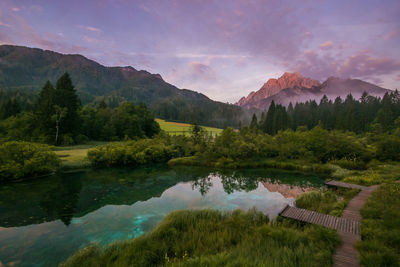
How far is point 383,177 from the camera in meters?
18.6

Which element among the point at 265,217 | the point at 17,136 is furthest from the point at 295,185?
the point at 17,136

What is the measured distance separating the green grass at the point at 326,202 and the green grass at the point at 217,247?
11.7 ft

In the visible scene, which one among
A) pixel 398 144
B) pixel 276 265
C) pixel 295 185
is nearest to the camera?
pixel 276 265

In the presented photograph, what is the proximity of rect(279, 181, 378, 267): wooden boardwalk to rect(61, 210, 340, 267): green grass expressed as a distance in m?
0.34

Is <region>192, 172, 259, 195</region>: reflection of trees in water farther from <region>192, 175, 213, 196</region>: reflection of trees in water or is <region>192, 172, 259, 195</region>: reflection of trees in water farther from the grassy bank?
the grassy bank

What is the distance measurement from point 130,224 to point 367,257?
1113cm

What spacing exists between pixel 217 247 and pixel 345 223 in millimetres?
6327

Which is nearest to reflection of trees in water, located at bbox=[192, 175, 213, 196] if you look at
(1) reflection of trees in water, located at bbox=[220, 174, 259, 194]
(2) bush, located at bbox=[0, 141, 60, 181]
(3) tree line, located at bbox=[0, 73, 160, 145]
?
(1) reflection of trees in water, located at bbox=[220, 174, 259, 194]

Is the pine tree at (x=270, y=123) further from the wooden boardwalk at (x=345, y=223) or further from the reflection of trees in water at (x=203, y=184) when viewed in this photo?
the wooden boardwalk at (x=345, y=223)

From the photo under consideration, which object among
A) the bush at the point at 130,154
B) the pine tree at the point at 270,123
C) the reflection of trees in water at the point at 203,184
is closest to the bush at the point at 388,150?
the reflection of trees in water at the point at 203,184

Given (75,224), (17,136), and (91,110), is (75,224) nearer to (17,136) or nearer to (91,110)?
(17,136)

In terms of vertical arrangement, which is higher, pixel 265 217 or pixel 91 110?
pixel 91 110

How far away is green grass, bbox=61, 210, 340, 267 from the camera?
5.75 m

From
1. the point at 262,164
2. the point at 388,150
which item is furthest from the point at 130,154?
the point at 388,150
